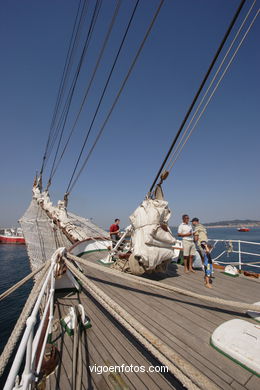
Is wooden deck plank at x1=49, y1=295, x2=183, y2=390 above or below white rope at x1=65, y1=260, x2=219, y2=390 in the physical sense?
below

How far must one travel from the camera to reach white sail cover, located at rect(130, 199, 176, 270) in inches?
172

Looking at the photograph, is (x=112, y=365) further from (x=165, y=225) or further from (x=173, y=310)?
(x=165, y=225)

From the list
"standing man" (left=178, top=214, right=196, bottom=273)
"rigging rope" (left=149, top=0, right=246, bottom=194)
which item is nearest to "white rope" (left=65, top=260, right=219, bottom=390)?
"rigging rope" (left=149, top=0, right=246, bottom=194)

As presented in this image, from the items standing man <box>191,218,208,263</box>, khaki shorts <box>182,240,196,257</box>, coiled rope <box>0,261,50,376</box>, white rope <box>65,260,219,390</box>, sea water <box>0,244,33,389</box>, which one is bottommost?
sea water <box>0,244,33,389</box>

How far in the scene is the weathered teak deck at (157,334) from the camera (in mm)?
2039

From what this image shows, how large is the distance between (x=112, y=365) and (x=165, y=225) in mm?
3150

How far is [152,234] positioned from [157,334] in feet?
6.84

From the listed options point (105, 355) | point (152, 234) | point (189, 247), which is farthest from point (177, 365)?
point (189, 247)

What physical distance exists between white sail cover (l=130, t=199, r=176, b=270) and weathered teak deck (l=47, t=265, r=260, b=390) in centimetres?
76

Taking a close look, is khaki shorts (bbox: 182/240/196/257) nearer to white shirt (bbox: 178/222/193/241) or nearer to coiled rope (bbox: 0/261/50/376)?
white shirt (bbox: 178/222/193/241)

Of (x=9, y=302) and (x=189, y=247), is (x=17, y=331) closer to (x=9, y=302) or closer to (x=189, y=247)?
(x=189, y=247)

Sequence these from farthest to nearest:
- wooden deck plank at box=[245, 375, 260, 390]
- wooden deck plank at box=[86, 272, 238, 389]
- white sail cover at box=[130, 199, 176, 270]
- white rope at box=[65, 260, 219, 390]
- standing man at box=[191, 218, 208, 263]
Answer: standing man at box=[191, 218, 208, 263], white sail cover at box=[130, 199, 176, 270], wooden deck plank at box=[86, 272, 238, 389], wooden deck plank at box=[245, 375, 260, 390], white rope at box=[65, 260, 219, 390]

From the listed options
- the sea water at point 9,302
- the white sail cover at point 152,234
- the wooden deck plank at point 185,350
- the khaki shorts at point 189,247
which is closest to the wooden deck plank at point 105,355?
the wooden deck plank at point 185,350

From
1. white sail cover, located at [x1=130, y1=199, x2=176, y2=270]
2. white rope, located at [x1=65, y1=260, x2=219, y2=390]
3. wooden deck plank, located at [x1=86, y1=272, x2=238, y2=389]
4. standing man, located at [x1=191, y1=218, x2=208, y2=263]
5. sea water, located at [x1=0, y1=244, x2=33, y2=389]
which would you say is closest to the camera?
white rope, located at [x1=65, y1=260, x2=219, y2=390]
